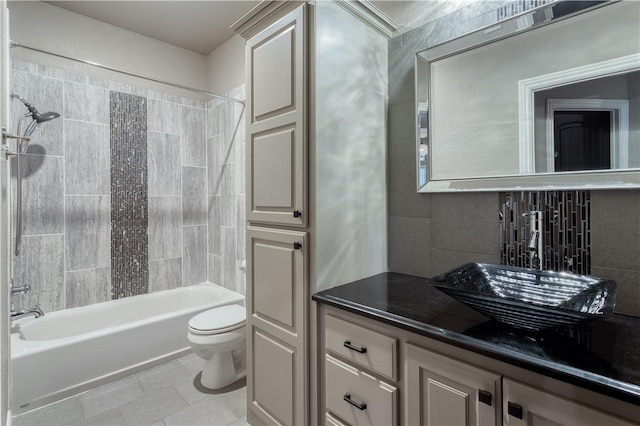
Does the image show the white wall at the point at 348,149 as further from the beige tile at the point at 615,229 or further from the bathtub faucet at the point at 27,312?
the bathtub faucet at the point at 27,312

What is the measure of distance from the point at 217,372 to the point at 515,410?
1883 millimetres

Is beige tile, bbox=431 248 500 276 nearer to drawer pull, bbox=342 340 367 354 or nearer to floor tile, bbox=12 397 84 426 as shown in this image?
drawer pull, bbox=342 340 367 354

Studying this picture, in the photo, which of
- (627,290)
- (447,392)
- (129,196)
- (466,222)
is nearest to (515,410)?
(447,392)

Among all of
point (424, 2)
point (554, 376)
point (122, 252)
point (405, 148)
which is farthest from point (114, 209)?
point (554, 376)

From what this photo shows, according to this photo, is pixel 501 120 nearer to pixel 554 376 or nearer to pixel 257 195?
pixel 554 376

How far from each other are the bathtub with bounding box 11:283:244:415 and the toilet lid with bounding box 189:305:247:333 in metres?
0.36

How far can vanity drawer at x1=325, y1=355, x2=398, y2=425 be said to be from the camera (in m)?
1.14

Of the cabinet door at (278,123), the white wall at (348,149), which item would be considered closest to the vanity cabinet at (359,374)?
the white wall at (348,149)

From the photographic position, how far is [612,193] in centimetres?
118

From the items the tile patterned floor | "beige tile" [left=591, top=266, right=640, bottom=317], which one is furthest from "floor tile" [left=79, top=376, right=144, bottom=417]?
"beige tile" [left=591, top=266, right=640, bottom=317]

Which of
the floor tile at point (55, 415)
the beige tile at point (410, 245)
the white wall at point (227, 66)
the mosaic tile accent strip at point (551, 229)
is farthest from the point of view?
the white wall at point (227, 66)

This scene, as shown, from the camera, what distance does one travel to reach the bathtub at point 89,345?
6.24 ft

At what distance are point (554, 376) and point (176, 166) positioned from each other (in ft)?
10.7

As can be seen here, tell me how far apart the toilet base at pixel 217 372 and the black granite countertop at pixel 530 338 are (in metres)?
1.22
